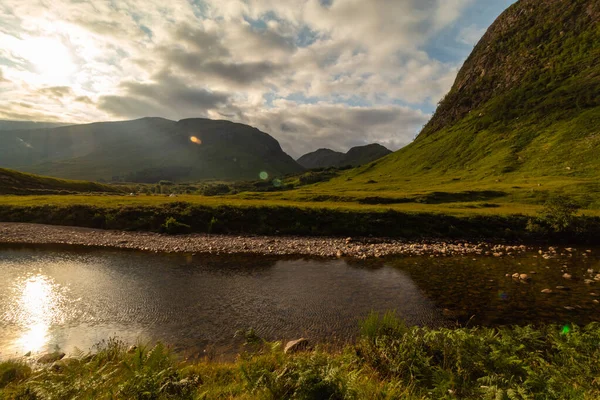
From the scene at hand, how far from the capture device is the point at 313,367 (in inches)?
311

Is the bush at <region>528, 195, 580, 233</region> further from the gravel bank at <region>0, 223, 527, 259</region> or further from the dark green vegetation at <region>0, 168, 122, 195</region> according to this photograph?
the dark green vegetation at <region>0, 168, 122, 195</region>

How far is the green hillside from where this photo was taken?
77750 mm

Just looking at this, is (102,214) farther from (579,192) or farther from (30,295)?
(579,192)

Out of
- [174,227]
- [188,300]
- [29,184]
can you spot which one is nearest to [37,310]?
[188,300]

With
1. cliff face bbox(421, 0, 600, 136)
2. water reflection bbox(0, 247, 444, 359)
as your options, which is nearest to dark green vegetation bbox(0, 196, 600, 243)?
water reflection bbox(0, 247, 444, 359)

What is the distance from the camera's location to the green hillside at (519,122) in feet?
255

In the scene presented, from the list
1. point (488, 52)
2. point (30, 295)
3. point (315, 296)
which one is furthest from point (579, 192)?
point (488, 52)

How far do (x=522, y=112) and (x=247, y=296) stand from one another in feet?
467

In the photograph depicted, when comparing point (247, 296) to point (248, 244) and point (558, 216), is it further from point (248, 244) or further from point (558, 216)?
point (558, 216)

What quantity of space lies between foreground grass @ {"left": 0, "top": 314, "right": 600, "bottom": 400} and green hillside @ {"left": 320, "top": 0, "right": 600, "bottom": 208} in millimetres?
62779

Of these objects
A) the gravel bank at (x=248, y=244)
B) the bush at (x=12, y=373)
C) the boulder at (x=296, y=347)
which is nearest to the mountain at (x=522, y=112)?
the gravel bank at (x=248, y=244)

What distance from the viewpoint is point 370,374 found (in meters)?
8.94

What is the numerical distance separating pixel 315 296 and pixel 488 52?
198615 millimetres

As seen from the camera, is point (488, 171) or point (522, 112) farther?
point (522, 112)
